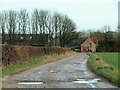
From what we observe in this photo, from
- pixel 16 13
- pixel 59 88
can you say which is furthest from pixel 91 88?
pixel 16 13

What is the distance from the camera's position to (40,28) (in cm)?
9075

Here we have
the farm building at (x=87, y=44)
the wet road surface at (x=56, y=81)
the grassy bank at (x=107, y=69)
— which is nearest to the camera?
the wet road surface at (x=56, y=81)

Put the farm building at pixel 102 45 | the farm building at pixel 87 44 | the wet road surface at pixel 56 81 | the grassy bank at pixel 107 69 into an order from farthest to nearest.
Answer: the farm building at pixel 87 44, the farm building at pixel 102 45, the grassy bank at pixel 107 69, the wet road surface at pixel 56 81

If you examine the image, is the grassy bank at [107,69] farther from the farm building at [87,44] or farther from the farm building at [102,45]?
the farm building at [87,44]

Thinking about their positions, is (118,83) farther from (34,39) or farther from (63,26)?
(63,26)

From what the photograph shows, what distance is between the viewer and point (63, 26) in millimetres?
100625

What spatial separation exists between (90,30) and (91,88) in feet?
425

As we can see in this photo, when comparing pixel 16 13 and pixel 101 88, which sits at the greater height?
pixel 16 13

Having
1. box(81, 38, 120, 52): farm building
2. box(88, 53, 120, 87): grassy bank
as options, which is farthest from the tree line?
box(88, 53, 120, 87): grassy bank

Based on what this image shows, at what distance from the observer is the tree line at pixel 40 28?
8262 cm

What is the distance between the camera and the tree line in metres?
82.6

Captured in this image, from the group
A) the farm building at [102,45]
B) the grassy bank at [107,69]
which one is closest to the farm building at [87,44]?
the farm building at [102,45]

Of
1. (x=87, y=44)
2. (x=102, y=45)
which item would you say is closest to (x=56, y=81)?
(x=102, y=45)

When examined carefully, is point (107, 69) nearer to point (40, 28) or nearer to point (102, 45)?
point (40, 28)
